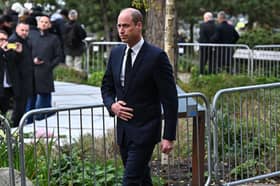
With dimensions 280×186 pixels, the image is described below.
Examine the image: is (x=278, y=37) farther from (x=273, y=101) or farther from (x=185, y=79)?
(x=273, y=101)

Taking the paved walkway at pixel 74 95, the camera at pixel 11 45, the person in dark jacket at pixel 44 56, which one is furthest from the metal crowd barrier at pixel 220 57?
the camera at pixel 11 45

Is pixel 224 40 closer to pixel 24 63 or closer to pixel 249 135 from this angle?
pixel 24 63

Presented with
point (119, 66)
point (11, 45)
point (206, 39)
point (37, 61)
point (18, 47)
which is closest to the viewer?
point (119, 66)

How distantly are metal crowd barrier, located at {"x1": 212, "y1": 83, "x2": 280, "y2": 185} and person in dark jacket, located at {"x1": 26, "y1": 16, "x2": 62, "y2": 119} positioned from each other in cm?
406

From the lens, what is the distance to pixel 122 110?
5867 mm

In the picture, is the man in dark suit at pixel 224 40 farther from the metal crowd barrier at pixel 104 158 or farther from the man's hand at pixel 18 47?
the metal crowd barrier at pixel 104 158

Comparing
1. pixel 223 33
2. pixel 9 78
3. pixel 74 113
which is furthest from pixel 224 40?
pixel 74 113

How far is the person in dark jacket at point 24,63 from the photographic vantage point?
35.6 feet

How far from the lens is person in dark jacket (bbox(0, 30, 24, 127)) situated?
1051 cm

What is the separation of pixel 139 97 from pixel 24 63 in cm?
539

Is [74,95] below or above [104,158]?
below

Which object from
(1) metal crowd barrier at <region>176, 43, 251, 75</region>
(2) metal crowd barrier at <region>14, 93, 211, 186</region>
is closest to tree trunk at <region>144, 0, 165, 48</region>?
(2) metal crowd barrier at <region>14, 93, 211, 186</region>

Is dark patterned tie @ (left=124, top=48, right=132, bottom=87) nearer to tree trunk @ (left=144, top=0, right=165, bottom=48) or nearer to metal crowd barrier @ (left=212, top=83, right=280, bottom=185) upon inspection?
metal crowd barrier @ (left=212, top=83, right=280, bottom=185)

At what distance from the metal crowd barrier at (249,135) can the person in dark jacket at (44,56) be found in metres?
4.06
